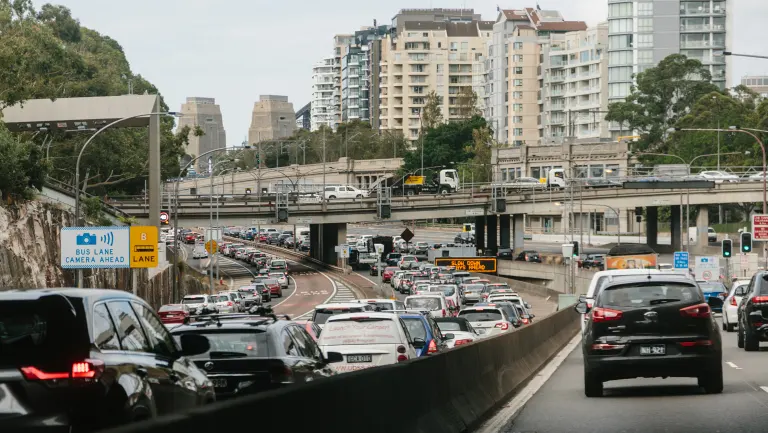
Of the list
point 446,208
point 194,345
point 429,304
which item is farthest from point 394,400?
point 446,208

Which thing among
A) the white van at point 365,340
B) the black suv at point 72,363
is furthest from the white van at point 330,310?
the black suv at point 72,363

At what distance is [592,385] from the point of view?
722 inches

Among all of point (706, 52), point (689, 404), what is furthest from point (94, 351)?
point (706, 52)

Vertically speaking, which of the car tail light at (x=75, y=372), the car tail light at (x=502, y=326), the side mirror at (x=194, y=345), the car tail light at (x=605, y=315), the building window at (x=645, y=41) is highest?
the building window at (x=645, y=41)

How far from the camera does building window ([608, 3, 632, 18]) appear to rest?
182 meters

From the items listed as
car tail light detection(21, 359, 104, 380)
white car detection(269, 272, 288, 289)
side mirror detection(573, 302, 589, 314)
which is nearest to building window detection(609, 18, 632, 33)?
white car detection(269, 272, 288, 289)

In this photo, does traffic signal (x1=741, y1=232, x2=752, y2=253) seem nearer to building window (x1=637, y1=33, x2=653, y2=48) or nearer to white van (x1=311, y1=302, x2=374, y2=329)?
white van (x1=311, y1=302, x2=374, y2=329)

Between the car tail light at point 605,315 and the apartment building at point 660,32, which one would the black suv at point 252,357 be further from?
the apartment building at point 660,32

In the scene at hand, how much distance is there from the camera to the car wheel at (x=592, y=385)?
18188 mm

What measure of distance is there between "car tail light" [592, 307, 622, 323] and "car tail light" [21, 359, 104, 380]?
1022 cm

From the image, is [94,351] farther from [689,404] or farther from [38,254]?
[38,254]

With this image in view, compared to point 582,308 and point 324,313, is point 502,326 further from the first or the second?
point 582,308

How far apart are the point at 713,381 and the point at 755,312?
384 inches

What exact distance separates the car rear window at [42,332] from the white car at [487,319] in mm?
28433
